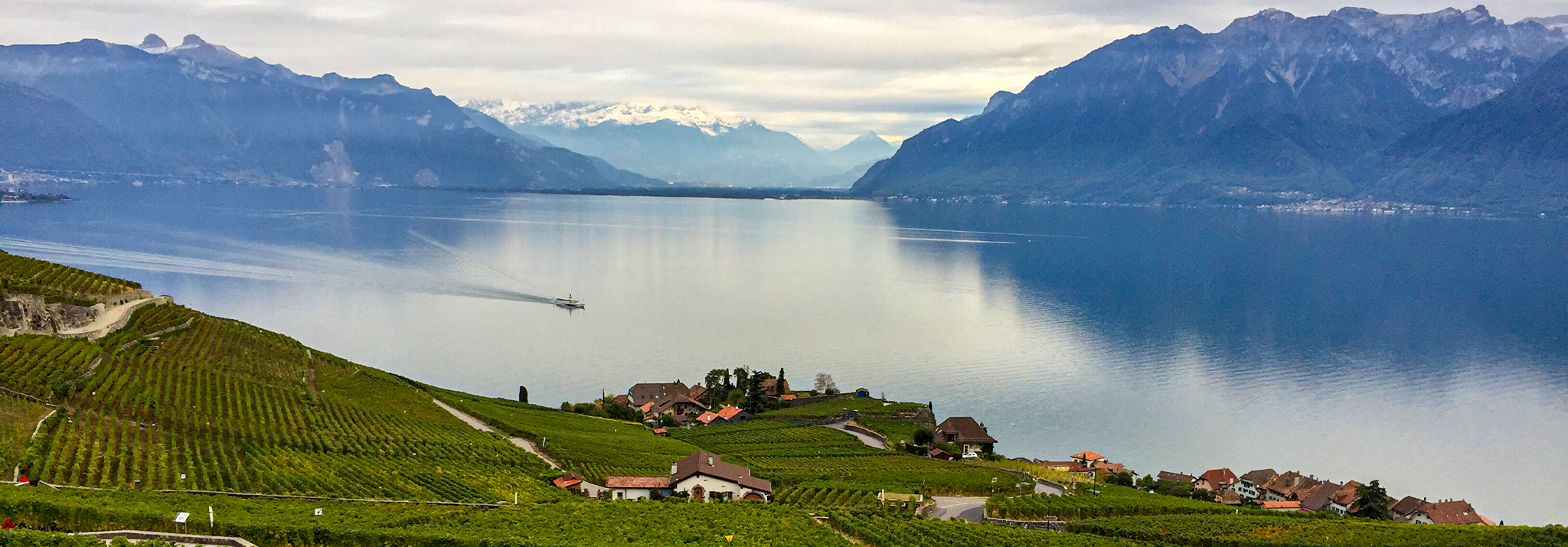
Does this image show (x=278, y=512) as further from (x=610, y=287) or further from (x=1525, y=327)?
(x=1525, y=327)

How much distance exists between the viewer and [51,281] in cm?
5178

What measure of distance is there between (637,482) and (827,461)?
12.8 m

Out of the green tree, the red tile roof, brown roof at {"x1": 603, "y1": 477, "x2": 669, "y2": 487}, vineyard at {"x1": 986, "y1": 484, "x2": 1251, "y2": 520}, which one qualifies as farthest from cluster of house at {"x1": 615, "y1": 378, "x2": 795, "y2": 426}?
the green tree

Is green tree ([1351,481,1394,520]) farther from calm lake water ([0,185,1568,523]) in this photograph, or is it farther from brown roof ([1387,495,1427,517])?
calm lake water ([0,185,1568,523])

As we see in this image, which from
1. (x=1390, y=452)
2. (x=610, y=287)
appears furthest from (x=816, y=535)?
(x=610, y=287)

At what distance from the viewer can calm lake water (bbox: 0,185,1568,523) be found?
61094 millimetres

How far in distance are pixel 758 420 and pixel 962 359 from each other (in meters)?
24.8

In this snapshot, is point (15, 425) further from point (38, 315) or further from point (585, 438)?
point (585, 438)

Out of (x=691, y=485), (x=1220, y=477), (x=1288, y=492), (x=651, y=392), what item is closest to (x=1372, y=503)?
(x=1288, y=492)

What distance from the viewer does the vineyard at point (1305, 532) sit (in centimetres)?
3334

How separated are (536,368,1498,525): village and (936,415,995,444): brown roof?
0.05 meters

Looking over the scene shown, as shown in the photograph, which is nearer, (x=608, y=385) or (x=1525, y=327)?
(x=608, y=385)

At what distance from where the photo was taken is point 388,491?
3316cm

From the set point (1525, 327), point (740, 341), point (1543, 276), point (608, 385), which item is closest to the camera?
point (608, 385)
